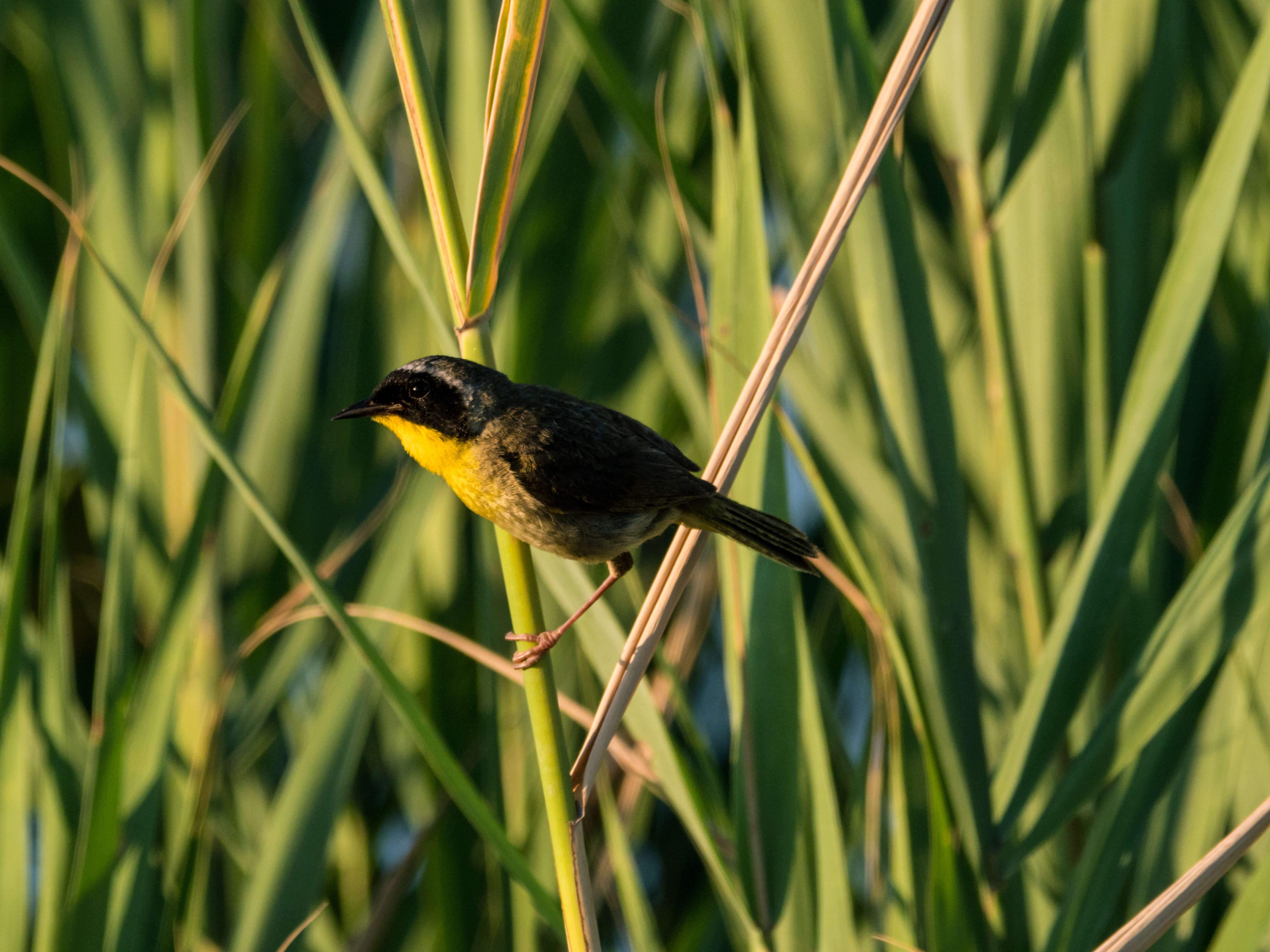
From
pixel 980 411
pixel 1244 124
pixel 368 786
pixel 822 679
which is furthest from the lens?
pixel 368 786

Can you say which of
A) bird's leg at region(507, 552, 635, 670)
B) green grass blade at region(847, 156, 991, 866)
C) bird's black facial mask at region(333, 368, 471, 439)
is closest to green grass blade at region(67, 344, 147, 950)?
bird's black facial mask at region(333, 368, 471, 439)

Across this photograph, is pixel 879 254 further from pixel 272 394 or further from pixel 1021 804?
pixel 272 394

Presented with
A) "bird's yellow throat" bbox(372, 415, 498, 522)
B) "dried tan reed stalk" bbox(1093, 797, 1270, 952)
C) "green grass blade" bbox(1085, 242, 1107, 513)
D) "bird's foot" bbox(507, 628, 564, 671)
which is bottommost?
"dried tan reed stalk" bbox(1093, 797, 1270, 952)

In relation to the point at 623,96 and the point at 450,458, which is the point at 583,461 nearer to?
the point at 450,458

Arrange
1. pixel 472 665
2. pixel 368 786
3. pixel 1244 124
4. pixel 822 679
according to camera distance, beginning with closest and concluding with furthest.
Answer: pixel 1244 124 → pixel 822 679 → pixel 472 665 → pixel 368 786

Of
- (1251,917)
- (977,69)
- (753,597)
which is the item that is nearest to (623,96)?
(977,69)

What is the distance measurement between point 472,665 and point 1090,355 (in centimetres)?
135

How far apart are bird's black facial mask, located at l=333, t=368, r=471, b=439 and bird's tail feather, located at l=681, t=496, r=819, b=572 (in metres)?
0.38

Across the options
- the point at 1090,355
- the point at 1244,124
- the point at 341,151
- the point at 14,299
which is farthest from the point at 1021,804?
the point at 14,299

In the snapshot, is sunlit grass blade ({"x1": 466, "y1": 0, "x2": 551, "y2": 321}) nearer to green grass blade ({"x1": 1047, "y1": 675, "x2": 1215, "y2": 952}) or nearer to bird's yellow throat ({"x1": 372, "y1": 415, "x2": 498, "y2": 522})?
bird's yellow throat ({"x1": 372, "y1": 415, "x2": 498, "y2": 522})

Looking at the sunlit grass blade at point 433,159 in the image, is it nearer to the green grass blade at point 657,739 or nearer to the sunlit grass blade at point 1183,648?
the green grass blade at point 657,739

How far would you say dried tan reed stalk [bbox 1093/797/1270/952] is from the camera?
3.72ft

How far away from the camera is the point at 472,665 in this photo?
7.90ft

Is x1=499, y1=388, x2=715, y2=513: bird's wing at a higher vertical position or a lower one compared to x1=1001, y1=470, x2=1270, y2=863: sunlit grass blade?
higher
